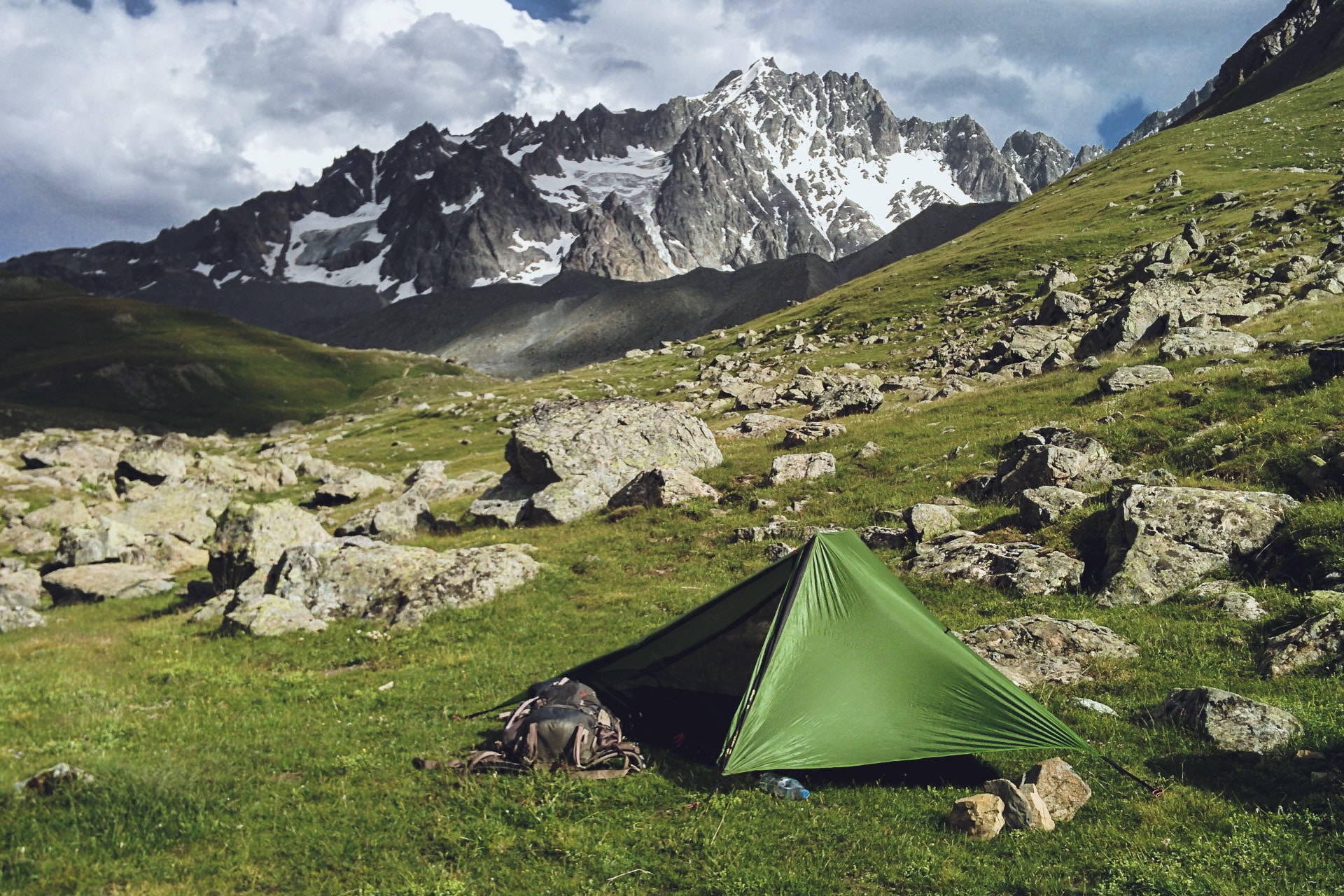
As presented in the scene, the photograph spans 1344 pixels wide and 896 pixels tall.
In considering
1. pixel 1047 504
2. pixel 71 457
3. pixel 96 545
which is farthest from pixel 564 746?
pixel 71 457

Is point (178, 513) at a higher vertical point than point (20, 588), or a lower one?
higher

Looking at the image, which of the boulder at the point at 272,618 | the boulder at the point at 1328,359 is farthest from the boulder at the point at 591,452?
the boulder at the point at 1328,359

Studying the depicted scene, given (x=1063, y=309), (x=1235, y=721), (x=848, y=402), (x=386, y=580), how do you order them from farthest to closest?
(x=1063, y=309)
(x=848, y=402)
(x=386, y=580)
(x=1235, y=721)

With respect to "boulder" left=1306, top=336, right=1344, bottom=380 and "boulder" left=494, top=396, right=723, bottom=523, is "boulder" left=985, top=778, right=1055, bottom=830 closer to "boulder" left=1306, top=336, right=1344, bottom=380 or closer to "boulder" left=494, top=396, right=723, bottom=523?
"boulder" left=1306, top=336, right=1344, bottom=380

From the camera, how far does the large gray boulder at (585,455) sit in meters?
30.4

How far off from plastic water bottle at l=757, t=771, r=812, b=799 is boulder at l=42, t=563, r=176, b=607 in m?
28.2

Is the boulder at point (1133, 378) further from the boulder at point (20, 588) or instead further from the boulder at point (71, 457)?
the boulder at point (71, 457)

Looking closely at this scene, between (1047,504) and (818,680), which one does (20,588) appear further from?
(1047,504)

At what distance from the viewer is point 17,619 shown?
923 inches

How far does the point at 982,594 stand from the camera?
631 inches

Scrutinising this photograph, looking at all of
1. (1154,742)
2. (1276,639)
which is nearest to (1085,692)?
(1154,742)

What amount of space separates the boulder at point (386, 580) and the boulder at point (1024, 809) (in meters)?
14.9

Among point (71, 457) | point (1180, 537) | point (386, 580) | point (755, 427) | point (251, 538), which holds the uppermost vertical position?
point (71, 457)

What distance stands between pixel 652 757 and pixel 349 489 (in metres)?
45.7
